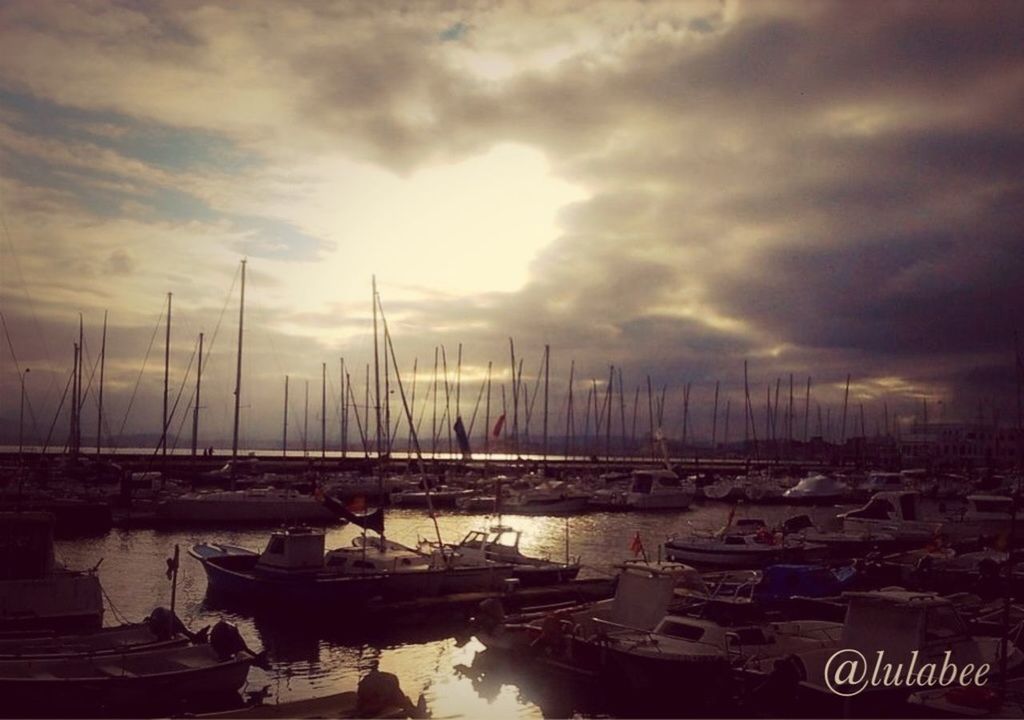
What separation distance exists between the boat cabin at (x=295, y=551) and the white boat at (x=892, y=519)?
33742mm

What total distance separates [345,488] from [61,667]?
2315 inches

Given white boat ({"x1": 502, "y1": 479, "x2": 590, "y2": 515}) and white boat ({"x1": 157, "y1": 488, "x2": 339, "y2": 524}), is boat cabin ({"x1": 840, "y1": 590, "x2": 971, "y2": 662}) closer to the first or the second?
white boat ({"x1": 157, "y1": 488, "x2": 339, "y2": 524})

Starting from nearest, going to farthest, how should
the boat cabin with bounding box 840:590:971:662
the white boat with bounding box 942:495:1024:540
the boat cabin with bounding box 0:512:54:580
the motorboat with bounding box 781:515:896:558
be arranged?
the boat cabin with bounding box 840:590:971:662, the boat cabin with bounding box 0:512:54:580, the motorboat with bounding box 781:515:896:558, the white boat with bounding box 942:495:1024:540

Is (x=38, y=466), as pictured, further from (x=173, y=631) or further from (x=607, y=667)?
(x=607, y=667)

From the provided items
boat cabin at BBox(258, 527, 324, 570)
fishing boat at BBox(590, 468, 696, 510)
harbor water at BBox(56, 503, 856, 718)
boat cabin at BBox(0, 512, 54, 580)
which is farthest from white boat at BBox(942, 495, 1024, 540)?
boat cabin at BBox(0, 512, 54, 580)

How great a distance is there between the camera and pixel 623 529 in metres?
65.6

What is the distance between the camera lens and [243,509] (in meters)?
62.5

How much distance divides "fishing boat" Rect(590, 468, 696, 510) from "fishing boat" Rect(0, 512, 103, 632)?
59929mm

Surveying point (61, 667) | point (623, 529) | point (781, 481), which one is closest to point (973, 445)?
point (781, 481)

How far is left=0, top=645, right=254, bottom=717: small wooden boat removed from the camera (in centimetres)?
1773

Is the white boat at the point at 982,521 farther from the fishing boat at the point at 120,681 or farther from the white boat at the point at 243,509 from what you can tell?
the fishing boat at the point at 120,681

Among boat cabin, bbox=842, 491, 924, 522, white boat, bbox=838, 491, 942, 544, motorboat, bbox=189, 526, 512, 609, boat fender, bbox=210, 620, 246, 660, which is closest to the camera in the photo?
boat fender, bbox=210, 620, 246, 660

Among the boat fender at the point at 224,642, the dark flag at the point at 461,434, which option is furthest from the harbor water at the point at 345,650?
the dark flag at the point at 461,434

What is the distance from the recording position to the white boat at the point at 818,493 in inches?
3484
